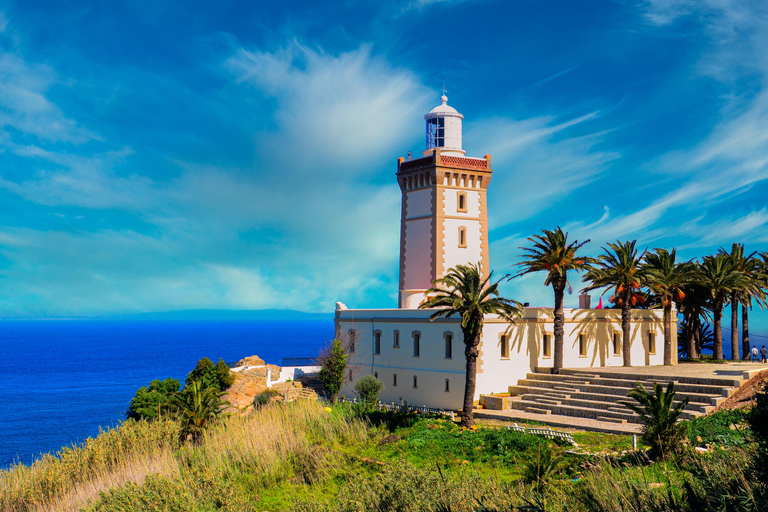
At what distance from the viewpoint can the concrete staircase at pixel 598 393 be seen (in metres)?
26.5

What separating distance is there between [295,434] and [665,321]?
25.9 metres

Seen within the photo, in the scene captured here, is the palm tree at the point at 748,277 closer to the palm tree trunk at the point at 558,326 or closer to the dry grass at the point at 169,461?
the palm tree trunk at the point at 558,326

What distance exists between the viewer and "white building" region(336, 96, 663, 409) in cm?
3359

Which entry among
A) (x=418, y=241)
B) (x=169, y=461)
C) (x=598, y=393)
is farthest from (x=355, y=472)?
(x=418, y=241)

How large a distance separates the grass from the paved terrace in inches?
72.6

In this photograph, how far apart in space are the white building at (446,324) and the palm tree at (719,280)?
3734 mm

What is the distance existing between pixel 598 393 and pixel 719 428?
910 centimetres

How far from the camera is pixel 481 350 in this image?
3278 centimetres

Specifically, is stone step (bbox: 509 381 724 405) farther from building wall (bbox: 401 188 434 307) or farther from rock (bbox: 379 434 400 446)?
rock (bbox: 379 434 400 446)

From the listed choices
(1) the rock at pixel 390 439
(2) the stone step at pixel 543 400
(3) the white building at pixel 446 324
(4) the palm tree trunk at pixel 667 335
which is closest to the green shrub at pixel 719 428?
(2) the stone step at pixel 543 400

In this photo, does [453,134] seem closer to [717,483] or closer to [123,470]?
[123,470]

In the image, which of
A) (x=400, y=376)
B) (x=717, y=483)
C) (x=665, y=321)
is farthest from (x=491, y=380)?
(x=717, y=483)

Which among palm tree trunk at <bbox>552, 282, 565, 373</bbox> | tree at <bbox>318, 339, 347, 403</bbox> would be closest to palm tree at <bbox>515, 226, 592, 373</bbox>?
palm tree trunk at <bbox>552, 282, 565, 373</bbox>

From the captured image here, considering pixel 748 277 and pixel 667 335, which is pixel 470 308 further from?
pixel 748 277
